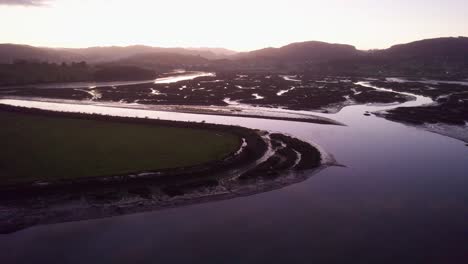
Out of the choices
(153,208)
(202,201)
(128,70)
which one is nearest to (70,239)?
(153,208)

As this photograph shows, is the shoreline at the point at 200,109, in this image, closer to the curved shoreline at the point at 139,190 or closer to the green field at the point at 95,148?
the green field at the point at 95,148

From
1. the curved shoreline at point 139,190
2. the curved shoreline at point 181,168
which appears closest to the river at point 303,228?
the curved shoreline at point 139,190

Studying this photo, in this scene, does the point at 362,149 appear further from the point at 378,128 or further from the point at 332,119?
the point at 332,119

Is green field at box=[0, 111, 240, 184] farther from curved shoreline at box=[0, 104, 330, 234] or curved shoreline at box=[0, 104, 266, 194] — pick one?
curved shoreline at box=[0, 104, 330, 234]

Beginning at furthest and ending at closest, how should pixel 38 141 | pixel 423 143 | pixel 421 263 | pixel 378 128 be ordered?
pixel 378 128 < pixel 423 143 < pixel 38 141 < pixel 421 263

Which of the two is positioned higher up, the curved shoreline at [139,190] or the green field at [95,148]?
the green field at [95,148]

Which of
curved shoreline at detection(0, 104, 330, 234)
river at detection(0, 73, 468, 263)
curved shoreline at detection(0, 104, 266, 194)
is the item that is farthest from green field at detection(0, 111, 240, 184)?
river at detection(0, 73, 468, 263)
